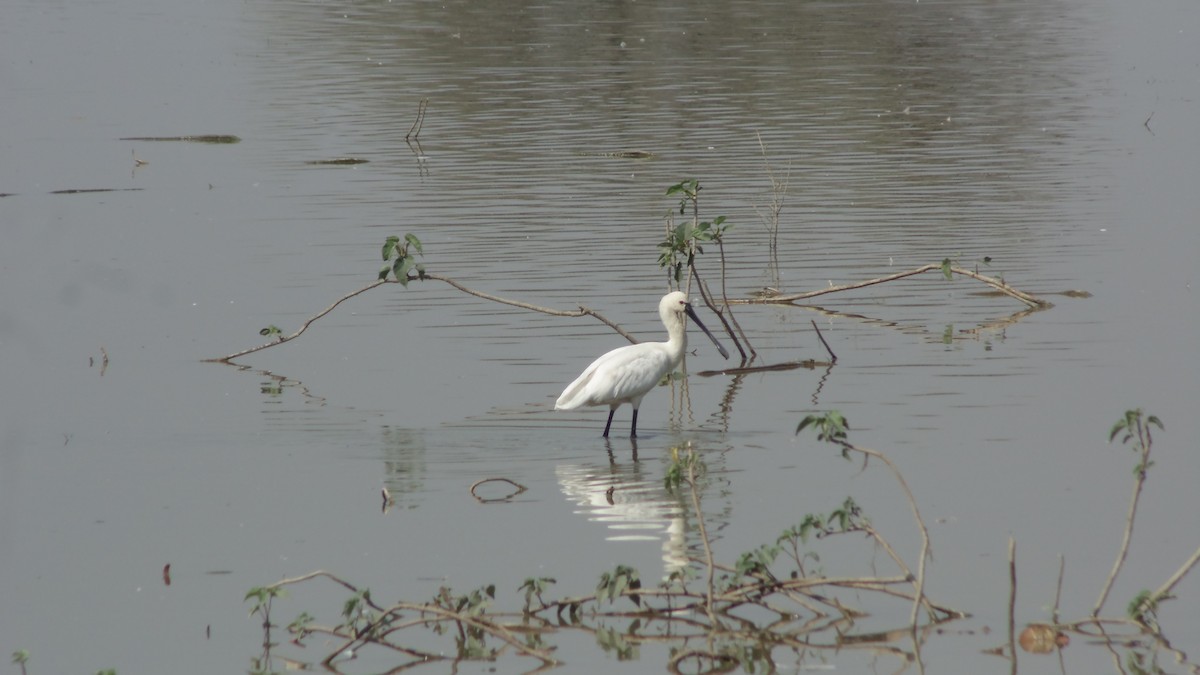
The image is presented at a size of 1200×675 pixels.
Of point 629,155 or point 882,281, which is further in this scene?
point 629,155

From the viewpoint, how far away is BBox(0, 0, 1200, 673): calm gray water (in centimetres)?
963

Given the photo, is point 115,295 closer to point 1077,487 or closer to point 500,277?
point 500,277

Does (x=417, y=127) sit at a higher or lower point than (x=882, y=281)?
higher

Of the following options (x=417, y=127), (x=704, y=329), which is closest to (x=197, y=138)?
(x=417, y=127)

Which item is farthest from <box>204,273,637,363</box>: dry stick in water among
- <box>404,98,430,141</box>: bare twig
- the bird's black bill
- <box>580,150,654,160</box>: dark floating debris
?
<box>404,98,430,141</box>: bare twig

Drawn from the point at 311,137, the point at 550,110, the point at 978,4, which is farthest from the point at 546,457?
the point at 978,4

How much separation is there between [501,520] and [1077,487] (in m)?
3.38

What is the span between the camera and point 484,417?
1290 centimetres

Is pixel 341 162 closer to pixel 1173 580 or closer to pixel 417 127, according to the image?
Answer: pixel 417 127

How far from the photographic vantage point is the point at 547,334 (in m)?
15.6

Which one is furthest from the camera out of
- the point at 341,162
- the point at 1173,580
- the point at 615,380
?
the point at 341,162

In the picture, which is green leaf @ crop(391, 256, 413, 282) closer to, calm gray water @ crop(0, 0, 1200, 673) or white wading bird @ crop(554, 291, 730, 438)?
calm gray water @ crop(0, 0, 1200, 673)

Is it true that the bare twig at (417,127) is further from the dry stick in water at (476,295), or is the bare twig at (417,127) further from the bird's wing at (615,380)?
the bird's wing at (615,380)

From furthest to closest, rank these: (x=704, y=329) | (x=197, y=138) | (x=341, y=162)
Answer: (x=197, y=138)
(x=341, y=162)
(x=704, y=329)
